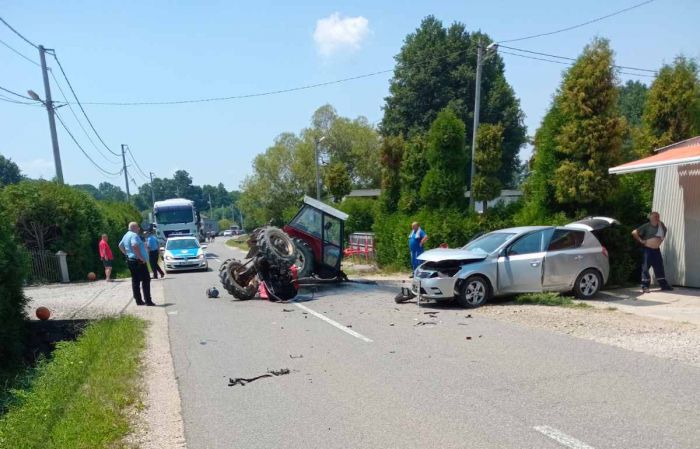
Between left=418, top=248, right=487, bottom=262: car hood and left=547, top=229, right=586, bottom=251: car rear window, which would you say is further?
left=547, top=229, right=586, bottom=251: car rear window

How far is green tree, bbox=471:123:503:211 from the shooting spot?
64.3 feet

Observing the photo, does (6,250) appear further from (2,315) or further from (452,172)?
(452,172)

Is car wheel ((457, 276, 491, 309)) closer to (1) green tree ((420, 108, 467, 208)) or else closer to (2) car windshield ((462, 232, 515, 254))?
(2) car windshield ((462, 232, 515, 254))

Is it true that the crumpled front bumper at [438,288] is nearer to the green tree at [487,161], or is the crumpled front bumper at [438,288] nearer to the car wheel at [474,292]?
the car wheel at [474,292]

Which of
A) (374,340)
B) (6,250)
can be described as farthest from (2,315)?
(374,340)

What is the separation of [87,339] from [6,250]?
2.29 m

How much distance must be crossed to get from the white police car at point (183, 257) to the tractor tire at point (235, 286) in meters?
10.5

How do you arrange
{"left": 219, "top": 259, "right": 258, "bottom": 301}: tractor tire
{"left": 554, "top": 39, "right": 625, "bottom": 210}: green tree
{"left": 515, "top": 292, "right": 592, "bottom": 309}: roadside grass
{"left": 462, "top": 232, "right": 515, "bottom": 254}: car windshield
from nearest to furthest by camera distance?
{"left": 515, "top": 292, "right": 592, "bottom": 309}: roadside grass
{"left": 462, "top": 232, "right": 515, "bottom": 254}: car windshield
{"left": 219, "top": 259, "right": 258, "bottom": 301}: tractor tire
{"left": 554, "top": 39, "right": 625, "bottom": 210}: green tree

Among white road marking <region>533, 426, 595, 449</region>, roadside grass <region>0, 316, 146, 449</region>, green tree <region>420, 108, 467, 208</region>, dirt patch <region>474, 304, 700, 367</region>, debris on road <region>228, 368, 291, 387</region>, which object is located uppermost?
green tree <region>420, 108, 467, 208</region>

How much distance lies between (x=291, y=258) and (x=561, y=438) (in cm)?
916

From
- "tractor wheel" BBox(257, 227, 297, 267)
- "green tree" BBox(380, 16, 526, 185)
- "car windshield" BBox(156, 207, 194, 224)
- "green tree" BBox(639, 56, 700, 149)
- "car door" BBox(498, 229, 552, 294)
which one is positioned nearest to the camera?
"car door" BBox(498, 229, 552, 294)

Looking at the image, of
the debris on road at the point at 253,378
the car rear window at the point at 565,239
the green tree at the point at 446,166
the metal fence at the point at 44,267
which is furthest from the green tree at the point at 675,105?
the metal fence at the point at 44,267

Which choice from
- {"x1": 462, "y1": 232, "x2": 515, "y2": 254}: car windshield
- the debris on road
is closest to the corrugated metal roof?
{"x1": 462, "y1": 232, "x2": 515, "y2": 254}: car windshield

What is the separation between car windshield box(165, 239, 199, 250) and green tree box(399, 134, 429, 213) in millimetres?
9845
